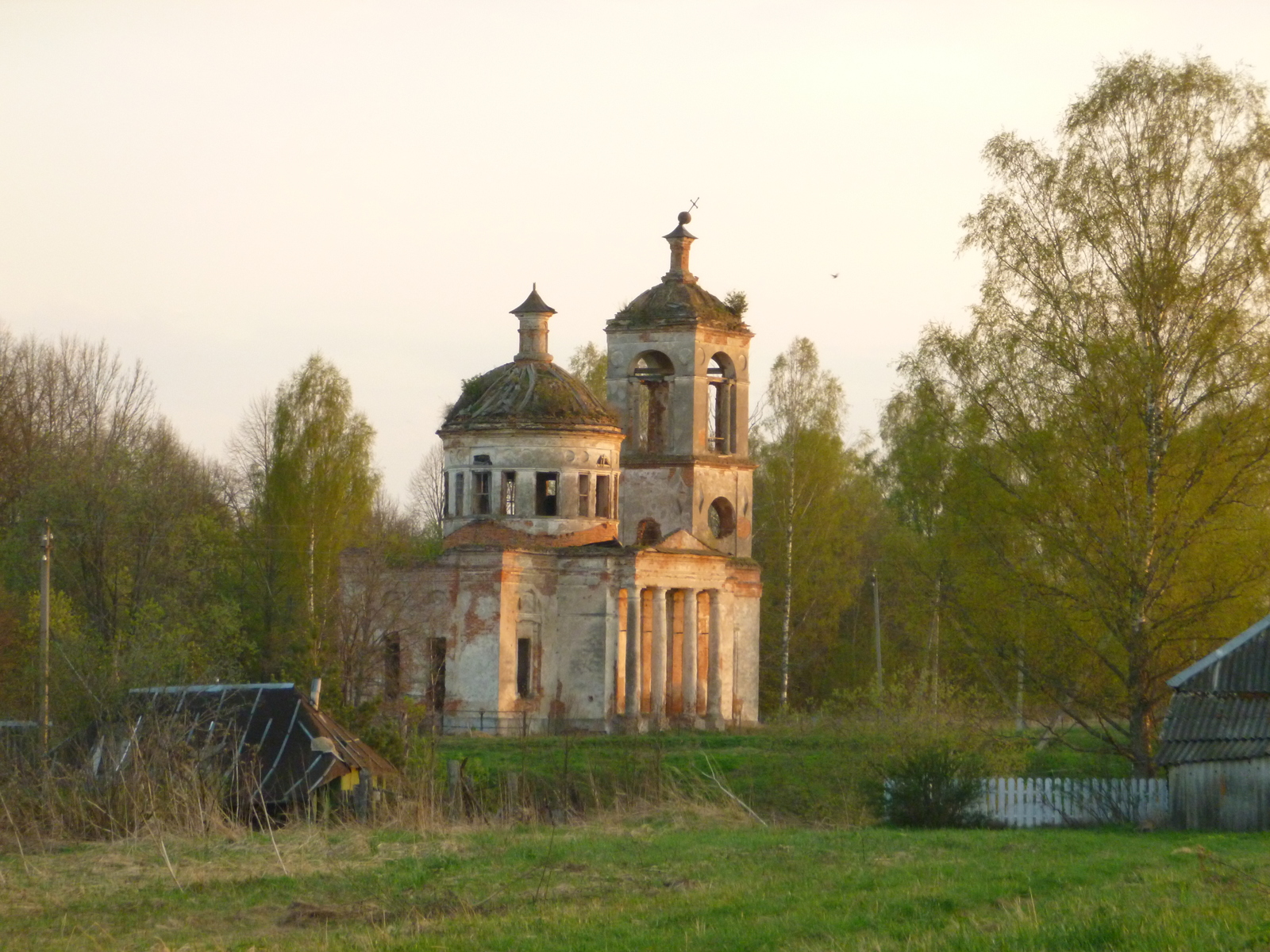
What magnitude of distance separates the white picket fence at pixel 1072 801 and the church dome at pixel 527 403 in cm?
1947

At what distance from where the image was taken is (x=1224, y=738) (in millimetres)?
18953

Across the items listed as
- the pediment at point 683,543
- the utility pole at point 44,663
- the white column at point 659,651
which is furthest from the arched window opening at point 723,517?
the utility pole at point 44,663

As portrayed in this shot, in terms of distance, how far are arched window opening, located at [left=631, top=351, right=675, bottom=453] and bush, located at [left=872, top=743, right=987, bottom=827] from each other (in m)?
23.2

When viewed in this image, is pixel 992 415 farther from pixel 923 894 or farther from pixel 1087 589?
pixel 923 894

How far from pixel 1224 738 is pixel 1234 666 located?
772 millimetres

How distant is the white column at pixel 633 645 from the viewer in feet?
125

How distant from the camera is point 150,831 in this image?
1589 centimetres

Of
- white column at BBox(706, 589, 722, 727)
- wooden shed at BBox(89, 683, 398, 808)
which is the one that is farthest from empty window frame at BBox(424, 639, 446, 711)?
wooden shed at BBox(89, 683, 398, 808)

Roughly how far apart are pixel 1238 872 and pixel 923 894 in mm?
2203

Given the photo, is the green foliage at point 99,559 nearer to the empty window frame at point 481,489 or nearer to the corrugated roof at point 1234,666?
the empty window frame at point 481,489

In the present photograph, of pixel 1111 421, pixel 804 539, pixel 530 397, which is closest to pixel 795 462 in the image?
pixel 804 539

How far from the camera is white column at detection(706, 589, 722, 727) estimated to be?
39.6 metres

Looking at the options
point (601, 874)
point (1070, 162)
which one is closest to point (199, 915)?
point (601, 874)

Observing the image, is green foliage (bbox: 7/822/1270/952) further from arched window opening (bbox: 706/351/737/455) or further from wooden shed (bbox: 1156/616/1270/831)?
arched window opening (bbox: 706/351/737/455)
